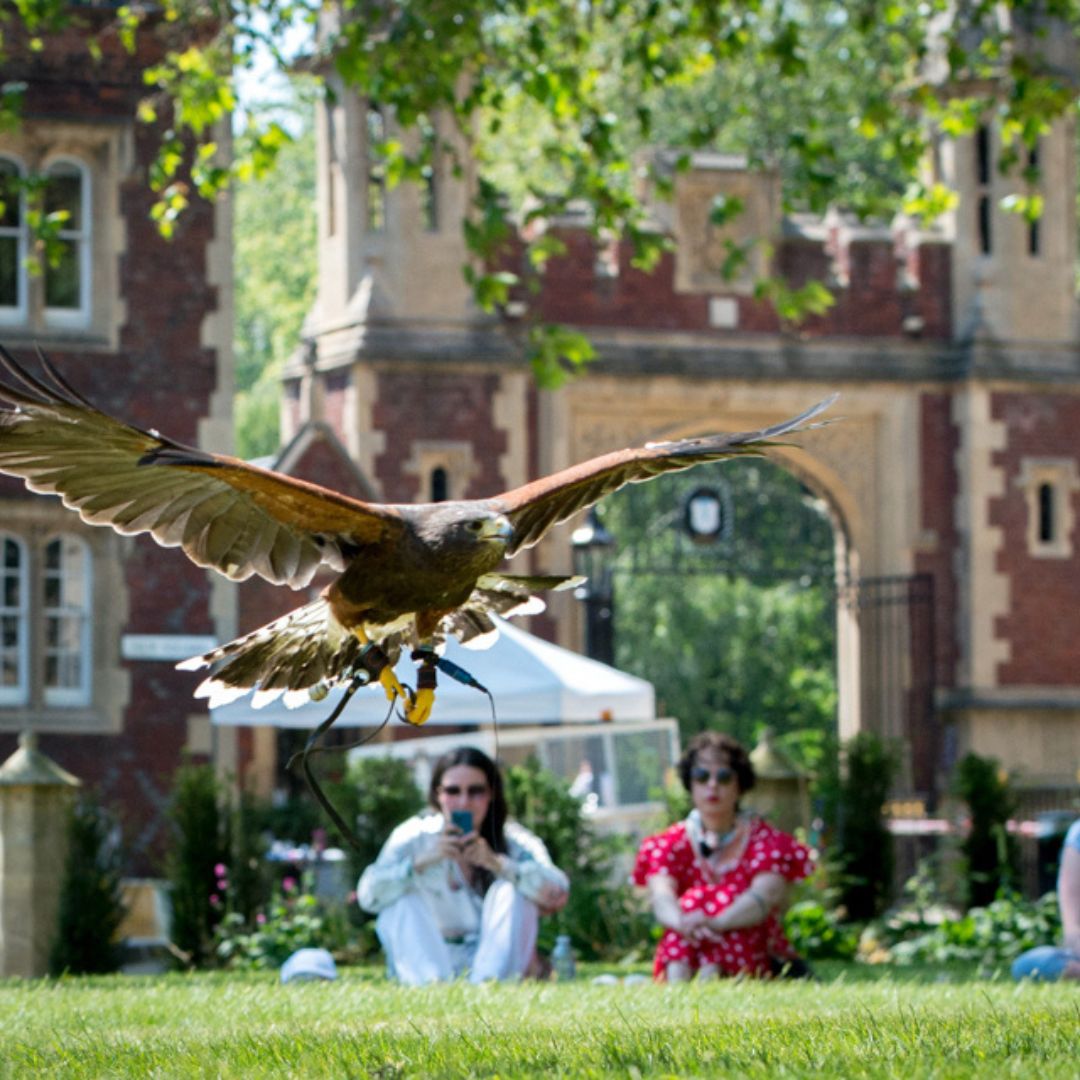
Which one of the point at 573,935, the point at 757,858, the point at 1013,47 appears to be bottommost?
the point at 573,935

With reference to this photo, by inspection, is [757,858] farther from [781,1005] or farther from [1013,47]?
[1013,47]

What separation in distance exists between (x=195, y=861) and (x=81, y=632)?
4.20m

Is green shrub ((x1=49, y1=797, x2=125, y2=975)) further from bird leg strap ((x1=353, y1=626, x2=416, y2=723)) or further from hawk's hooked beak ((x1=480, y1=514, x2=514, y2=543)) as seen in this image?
hawk's hooked beak ((x1=480, y1=514, x2=514, y2=543))

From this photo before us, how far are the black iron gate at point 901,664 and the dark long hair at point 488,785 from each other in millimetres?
13516

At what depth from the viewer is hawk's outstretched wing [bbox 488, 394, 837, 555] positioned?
655 cm

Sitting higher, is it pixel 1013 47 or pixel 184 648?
pixel 1013 47

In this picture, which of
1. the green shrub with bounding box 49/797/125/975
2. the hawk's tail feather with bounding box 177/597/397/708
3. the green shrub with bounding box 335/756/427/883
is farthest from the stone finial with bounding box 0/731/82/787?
the hawk's tail feather with bounding box 177/597/397/708

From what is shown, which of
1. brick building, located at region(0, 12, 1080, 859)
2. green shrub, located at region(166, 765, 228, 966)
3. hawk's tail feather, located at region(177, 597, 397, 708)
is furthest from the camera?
brick building, located at region(0, 12, 1080, 859)

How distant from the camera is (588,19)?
47.9 ft

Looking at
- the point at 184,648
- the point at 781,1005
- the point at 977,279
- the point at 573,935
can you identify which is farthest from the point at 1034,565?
the point at 781,1005

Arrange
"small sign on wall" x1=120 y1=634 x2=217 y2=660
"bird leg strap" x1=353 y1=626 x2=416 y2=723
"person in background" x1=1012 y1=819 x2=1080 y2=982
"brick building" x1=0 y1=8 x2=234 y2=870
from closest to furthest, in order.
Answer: "bird leg strap" x1=353 y1=626 x2=416 y2=723 < "person in background" x1=1012 y1=819 x2=1080 y2=982 < "brick building" x1=0 y1=8 x2=234 y2=870 < "small sign on wall" x1=120 y1=634 x2=217 y2=660

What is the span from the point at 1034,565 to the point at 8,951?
13.3m

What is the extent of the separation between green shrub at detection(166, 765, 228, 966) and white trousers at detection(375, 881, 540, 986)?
4315mm

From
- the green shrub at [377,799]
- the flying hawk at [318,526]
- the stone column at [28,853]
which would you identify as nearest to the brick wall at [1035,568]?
the green shrub at [377,799]
